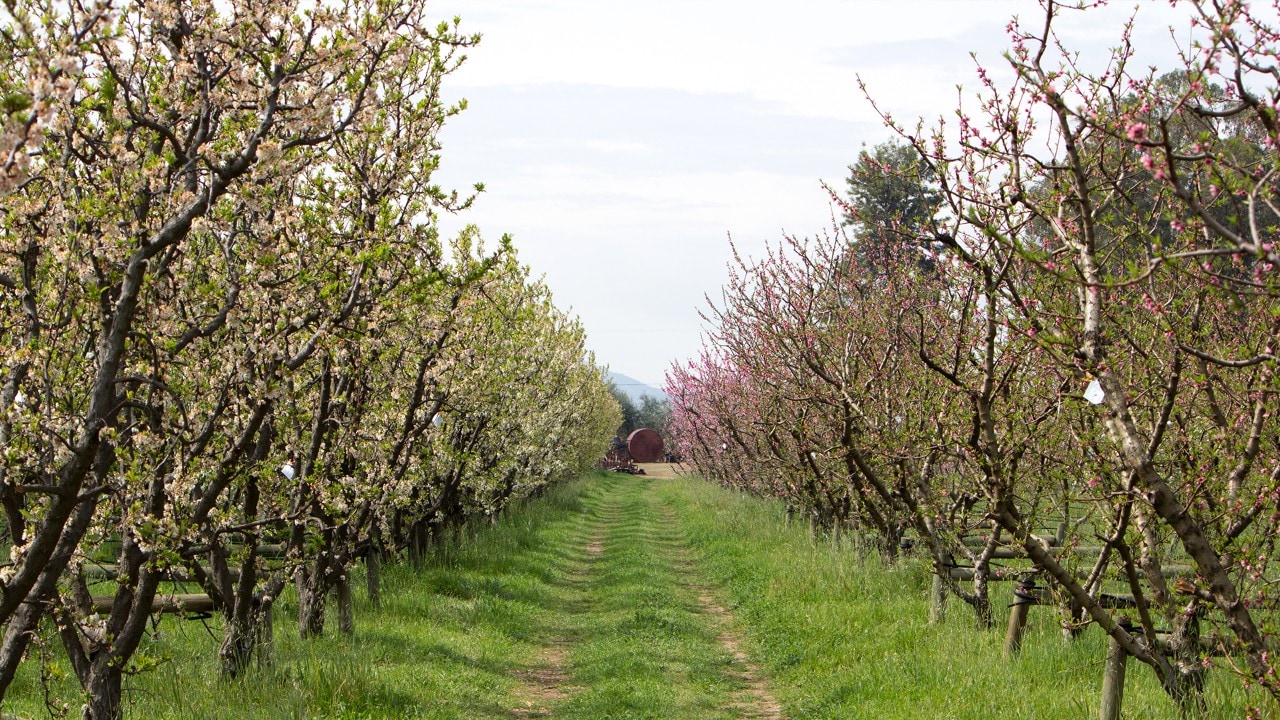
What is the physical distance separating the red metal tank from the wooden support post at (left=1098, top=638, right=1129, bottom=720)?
270 ft

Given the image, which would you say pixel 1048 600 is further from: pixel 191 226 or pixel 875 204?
pixel 875 204

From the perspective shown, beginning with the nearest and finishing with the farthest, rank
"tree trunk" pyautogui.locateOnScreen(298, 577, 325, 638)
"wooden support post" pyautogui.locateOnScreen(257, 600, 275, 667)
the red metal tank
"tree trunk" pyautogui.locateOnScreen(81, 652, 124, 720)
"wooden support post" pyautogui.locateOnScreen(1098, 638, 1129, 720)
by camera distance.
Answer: "tree trunk" pyautogui.locateOnScreen(81, 652, 124, 720) < "wooden support post" pyautogui.locateOnScreen(1098, 638, 1129, 720) < "wooden support post" pyautogui.locateOnScreen(257, 600, 275, 667) < "tree trunk" pyautogui.locateOnScreen(298, 577, 325, 638) < the red metal tank

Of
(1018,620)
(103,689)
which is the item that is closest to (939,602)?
(1018,620)

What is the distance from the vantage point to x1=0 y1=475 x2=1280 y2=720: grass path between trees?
8.40 metres

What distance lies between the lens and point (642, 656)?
11938 millimetres

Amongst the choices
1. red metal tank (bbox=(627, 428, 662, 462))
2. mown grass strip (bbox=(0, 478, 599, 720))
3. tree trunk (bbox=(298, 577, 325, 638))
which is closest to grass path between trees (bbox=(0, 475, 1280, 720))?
mown grass strip (bbox=(0, 478, 599, 720))

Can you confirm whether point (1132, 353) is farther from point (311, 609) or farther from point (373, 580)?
point (373, 580)

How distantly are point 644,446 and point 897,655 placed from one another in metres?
80.5

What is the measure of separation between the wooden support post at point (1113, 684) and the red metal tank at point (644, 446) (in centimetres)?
8217

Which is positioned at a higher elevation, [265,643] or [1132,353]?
[1132,353]

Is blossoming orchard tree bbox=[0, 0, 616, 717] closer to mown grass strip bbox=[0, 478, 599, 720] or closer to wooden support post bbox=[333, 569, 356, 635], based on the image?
mown grass strip bbox=[0, 478, 599, 720]

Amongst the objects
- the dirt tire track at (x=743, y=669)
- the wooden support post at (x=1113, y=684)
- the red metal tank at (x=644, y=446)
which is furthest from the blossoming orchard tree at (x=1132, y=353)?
the red metal tank at (x=644, y=446)

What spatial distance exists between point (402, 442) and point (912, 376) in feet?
18.6

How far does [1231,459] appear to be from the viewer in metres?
6.88
